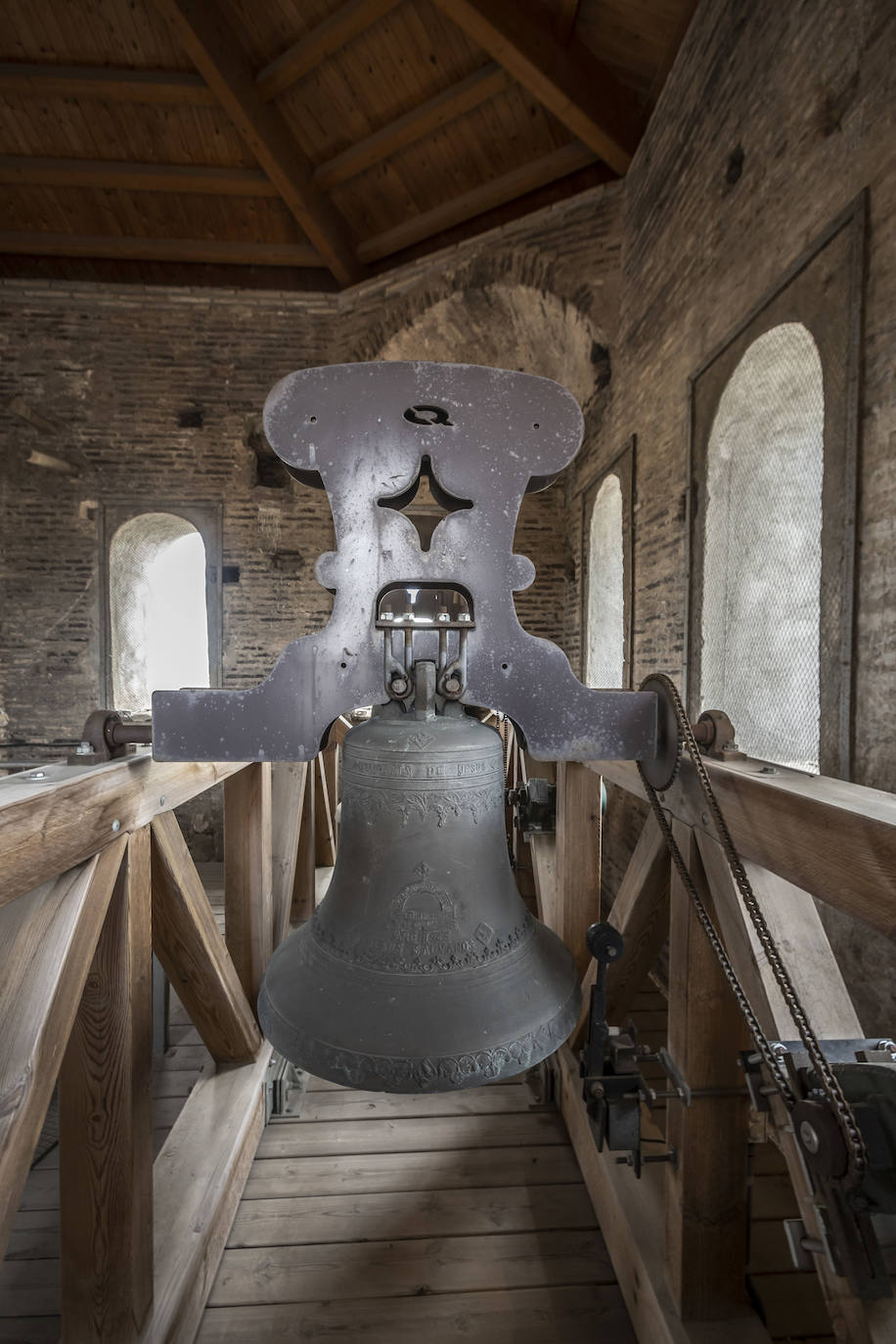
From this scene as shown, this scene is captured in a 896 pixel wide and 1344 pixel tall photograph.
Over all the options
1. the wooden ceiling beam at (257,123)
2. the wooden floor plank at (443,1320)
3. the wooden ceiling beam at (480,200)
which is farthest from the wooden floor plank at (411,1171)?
the wooden ceiling beam at (257,123)

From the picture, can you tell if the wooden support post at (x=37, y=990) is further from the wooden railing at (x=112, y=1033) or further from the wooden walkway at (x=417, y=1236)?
the wooden walkway at (x=417, y=1236)

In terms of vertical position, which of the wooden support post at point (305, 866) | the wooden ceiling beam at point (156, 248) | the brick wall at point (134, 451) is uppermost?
the wooden ceiling beam at point (156, 248)

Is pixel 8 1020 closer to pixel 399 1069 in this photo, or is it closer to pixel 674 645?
pixel 399 1069

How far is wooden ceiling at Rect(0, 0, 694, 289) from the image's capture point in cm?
446

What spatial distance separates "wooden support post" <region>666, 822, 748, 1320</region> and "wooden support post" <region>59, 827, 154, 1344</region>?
126cm

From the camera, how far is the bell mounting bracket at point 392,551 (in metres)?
1.16

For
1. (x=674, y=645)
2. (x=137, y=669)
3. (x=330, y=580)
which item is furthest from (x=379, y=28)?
(x=137, y=669)

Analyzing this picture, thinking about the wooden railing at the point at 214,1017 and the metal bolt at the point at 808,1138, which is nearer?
the metal bolt at the point at 808,1138

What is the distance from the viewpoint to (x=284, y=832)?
2898 millimetres

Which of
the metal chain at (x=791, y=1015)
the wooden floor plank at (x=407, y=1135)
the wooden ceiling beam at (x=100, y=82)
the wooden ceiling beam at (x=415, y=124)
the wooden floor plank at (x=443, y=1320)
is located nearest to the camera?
the metal chain at (x=791, y=1015)

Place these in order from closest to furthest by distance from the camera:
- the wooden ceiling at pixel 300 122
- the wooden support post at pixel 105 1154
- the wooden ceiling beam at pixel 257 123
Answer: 1. the wooden support post at pixel 105 1154
2. the wooden ceiling at pixel 300 122
3. the wooden ceiling beam at pixel 257 123

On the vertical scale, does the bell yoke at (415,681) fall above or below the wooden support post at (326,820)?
above

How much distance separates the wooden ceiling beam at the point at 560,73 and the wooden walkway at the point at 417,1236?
640cm

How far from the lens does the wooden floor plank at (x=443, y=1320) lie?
5.33ft
